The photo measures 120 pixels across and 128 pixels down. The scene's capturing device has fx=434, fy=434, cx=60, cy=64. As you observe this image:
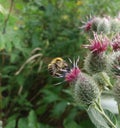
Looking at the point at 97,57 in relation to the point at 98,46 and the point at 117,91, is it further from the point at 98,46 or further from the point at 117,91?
the point at 117,91

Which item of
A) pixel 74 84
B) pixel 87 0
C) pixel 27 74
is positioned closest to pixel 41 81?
pixel 27 74

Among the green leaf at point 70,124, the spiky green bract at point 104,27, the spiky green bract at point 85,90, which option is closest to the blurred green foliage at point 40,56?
the green leaf at point 70,124

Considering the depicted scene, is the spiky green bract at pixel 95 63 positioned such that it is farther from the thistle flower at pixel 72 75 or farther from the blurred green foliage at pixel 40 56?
the blurred green foliage at pixel 40 56

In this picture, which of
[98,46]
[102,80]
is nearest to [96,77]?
[102,80]

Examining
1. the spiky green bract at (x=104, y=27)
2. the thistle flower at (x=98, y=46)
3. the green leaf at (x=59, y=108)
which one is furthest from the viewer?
the green leaf at (x=59, y=108)

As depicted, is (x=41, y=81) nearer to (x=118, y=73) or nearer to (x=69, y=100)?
(x=69, y=100)

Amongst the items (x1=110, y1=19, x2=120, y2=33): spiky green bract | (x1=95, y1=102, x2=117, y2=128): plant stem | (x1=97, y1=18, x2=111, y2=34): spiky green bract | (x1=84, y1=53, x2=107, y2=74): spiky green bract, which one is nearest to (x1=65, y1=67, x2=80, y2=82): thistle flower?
(x1=84, y1=53, x2=107, y2=74): spiky green bract
